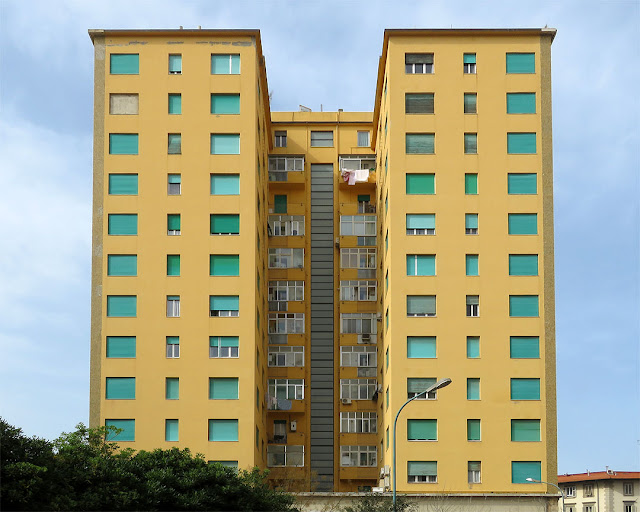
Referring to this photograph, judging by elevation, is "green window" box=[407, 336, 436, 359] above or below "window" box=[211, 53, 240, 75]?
below

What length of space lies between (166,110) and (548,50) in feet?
69.6

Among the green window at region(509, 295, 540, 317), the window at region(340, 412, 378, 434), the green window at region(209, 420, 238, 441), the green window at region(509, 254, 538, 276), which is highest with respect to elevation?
the green window at region(509, 254, 538, 276)

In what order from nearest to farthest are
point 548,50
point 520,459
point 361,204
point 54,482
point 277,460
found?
point 54,482 → point 520,459 → point 548,50 → point 277,460 → point 361,204

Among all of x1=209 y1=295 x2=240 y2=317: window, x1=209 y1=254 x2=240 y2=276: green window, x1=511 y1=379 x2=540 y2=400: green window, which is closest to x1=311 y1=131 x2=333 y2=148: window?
x1=209 y1=254 x2=240 y2=276: green window

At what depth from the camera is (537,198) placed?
53562 millimetres

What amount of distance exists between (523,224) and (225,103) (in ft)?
57.1

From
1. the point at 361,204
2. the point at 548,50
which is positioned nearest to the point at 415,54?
the point at 548,50

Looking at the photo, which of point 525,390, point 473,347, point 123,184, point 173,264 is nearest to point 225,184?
point 173,264

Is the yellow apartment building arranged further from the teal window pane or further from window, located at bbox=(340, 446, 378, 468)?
window, located at bbox=(340, 446, 378, 468)

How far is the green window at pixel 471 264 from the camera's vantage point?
53031mm

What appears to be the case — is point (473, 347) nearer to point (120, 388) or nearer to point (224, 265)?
point (224, 265)

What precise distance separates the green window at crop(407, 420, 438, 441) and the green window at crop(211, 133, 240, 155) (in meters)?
17.2

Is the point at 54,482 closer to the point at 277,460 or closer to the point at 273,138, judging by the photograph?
the point at 277,460

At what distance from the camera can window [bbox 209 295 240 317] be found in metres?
52.2
